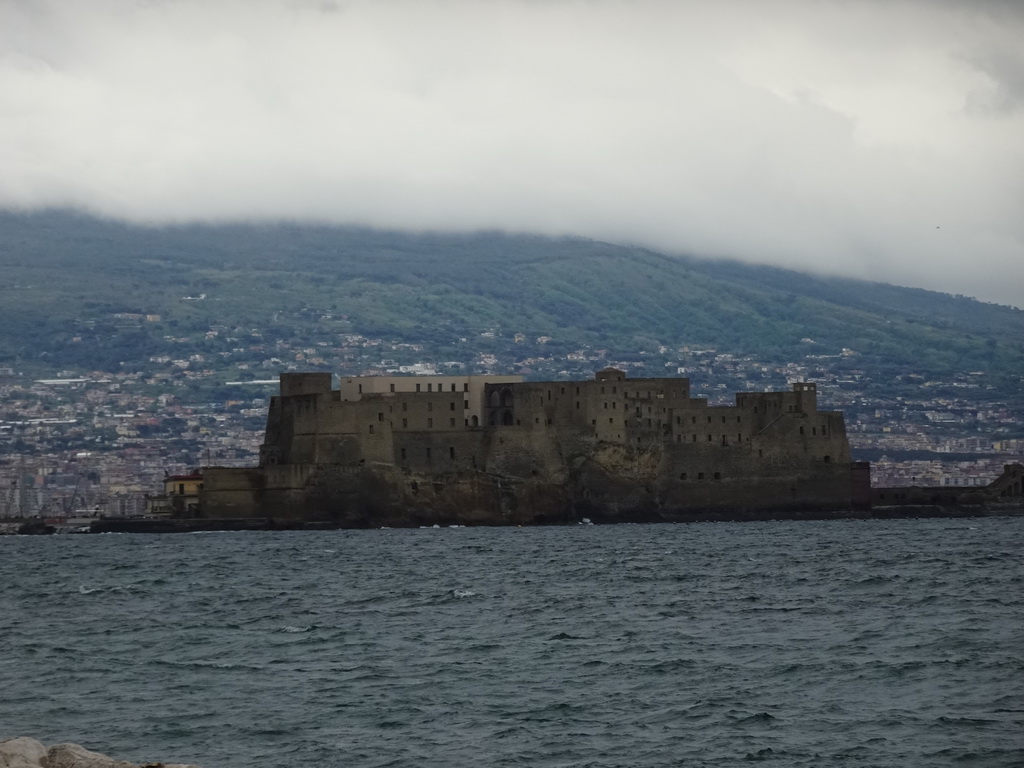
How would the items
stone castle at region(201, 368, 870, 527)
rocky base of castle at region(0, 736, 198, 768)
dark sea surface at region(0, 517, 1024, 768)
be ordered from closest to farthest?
rocky base of castle at region(0, 736, 198, 768) < dark sea surface at region(0, 517, 1024, 768) < stone castle at region(201, 368, 870, 527)

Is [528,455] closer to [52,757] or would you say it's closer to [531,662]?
[531,662]

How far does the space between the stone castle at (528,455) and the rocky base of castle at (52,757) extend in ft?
240

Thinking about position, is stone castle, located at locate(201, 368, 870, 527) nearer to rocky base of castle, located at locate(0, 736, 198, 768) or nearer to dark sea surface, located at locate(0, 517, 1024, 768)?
dark sea surface, located at locate(0, 517, 1024, 768)

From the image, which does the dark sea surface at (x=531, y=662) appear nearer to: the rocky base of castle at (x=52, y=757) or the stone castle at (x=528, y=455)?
the rocky base of castle at (x=52, y=757)

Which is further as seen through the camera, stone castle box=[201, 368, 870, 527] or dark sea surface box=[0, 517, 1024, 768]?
stone castle box=[201, 368, 870, 527]

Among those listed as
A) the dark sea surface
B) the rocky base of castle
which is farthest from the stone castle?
the rocky base of castle

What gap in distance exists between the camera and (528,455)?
106188mm

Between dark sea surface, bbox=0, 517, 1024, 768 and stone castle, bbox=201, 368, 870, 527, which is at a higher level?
stone castle, bbox=201, 368, 870, 527

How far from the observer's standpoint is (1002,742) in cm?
3466

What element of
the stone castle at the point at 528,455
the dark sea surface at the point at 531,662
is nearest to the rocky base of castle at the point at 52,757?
the dark sea surface at the point at 531,662

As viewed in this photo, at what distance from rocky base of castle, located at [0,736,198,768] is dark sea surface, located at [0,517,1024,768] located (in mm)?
4288

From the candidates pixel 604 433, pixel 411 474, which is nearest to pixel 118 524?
pixel 411 474

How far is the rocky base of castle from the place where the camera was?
2958 centimetres

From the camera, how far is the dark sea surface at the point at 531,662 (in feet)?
117
